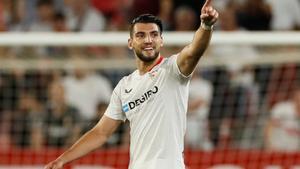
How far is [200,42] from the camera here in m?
5.24

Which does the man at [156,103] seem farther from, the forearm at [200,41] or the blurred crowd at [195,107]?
the blurred crowd at [195,107]

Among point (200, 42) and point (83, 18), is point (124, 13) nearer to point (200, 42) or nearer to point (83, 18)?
point (83, 18)

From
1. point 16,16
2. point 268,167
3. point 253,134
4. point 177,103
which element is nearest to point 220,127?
point 253,134

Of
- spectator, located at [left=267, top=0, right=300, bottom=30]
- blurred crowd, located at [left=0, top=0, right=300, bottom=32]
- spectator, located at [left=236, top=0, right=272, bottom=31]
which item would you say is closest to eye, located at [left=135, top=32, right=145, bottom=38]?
blurred crowd, located at [left=0, top=0, right=300, bottom=32]

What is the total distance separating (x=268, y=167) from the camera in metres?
8.83

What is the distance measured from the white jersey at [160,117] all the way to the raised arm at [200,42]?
0.09m

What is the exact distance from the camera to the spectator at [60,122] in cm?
955

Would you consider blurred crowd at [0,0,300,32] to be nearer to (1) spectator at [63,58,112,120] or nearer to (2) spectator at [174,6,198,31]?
(2) spectator at [174,6,198,31]

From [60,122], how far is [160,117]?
→ 14.0 ft

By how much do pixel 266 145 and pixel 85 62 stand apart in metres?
2.19

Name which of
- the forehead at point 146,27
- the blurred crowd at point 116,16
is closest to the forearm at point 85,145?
the forehead at point 146,27

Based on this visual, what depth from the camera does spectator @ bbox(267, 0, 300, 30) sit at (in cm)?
1074

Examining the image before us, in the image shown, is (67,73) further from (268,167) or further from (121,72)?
(268,167)

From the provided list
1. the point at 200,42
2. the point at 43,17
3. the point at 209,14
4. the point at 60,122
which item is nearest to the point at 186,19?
the point at 43,17
